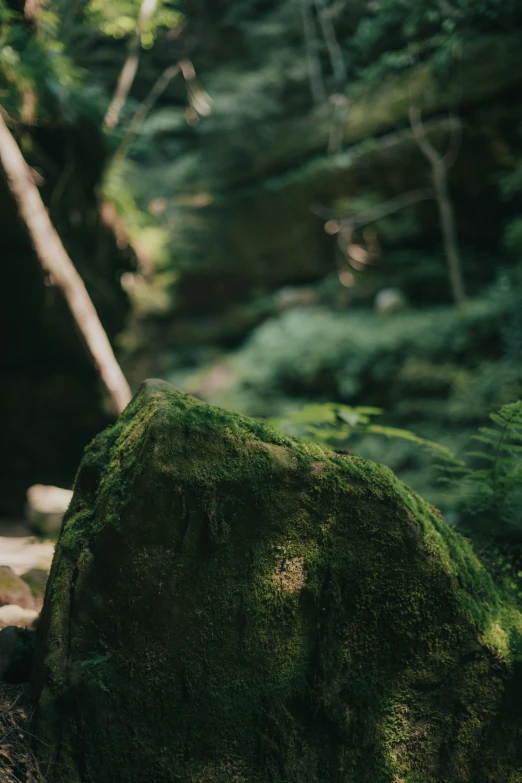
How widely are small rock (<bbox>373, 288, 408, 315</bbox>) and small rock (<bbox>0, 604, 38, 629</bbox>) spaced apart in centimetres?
1120

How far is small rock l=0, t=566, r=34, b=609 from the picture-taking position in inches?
123

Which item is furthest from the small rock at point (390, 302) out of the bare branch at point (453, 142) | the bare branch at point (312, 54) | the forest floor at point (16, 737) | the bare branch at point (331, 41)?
the forest floor at point (16, 737)

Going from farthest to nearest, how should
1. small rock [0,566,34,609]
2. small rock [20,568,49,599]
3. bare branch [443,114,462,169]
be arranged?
bare branch [443,114,462,169], small rock [20,568,49,599], small rock [0,566,34,609]

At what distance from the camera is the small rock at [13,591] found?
3117 mm

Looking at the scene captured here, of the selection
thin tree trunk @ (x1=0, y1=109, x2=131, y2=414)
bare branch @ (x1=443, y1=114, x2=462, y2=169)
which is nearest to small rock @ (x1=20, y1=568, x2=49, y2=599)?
thin tree trunk @ (x1=0, y1=109, x2=131, y2=414)

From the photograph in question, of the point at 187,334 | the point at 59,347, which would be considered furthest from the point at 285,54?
the point at 59,347

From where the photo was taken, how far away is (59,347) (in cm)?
839

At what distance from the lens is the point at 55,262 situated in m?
5.70

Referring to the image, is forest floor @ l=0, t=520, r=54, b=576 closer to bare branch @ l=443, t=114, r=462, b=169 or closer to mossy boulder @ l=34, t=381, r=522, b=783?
mossy boulder @ l=34, t=381, r=522, b=783

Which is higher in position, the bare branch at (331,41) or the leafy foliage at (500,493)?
the bare branch at (331,41)

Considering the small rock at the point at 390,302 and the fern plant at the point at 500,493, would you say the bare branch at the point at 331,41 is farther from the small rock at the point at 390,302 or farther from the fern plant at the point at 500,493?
the fern plant at the point at 500,493

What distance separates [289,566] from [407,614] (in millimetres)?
556

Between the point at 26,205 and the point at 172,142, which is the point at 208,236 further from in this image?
the point at 26,205

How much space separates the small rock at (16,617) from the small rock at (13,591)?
5.7 inches
